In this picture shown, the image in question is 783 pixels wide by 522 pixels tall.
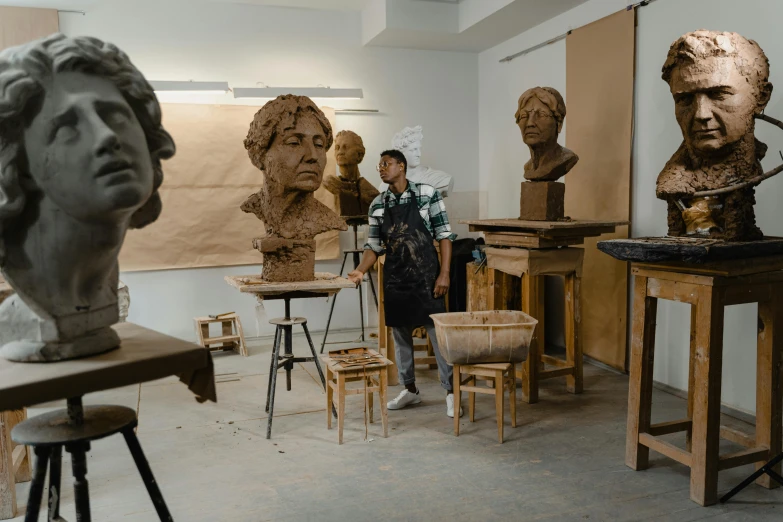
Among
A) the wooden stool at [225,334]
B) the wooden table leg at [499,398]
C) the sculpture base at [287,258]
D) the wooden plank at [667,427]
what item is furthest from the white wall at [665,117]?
the wooden stool at [225,334]

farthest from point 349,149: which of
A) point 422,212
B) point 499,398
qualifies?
point 499,398

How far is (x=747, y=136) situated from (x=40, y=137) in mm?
3010

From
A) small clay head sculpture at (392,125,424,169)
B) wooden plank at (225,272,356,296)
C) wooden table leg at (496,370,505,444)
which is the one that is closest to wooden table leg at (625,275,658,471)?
wooden table leg at (496,370,505,444)

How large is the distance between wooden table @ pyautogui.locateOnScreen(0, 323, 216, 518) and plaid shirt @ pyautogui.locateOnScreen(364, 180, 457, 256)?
2.41m

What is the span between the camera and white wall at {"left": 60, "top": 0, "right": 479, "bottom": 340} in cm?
570

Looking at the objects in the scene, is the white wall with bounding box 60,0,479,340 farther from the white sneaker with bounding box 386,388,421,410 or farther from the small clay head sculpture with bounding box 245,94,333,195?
the small clay head sculpture with bounding box 245,94,333,195

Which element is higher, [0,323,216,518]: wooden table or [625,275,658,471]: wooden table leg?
[0,323,216,518]: wooden table

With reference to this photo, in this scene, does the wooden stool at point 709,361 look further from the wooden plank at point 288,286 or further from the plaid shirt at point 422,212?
the wooden plank at point 288,286

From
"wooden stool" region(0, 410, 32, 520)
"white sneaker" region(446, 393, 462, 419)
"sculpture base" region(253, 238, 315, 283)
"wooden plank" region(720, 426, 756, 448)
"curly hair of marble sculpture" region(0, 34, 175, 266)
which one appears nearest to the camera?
"curly hair of marble sculpture" region(0, 34, 175, 266)

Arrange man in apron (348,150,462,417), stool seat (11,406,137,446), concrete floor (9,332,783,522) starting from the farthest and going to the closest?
man in apron (348,150,462,417)
concrete floor (9,332,783,522)
stool seat (11,406,137,446)

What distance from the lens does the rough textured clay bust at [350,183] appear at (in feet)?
19.1

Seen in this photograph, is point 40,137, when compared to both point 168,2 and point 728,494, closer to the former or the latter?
point 728,494

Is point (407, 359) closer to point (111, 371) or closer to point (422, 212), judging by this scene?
point (422, 212)

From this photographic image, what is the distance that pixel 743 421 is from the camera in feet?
12.2
